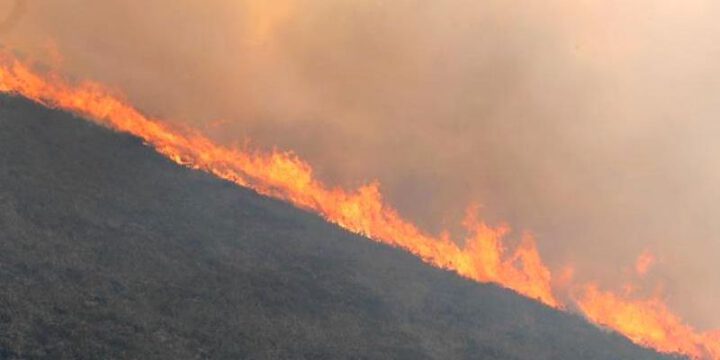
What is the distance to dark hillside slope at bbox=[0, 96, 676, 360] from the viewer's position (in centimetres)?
1958

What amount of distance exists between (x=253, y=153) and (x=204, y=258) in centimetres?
1423

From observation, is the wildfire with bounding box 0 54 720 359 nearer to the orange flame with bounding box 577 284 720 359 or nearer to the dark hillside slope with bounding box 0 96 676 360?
the orange flame with bounding box 577 284 720 359

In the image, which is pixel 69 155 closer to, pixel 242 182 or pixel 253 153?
pixel 242 182

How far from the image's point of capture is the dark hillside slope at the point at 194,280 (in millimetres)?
19578

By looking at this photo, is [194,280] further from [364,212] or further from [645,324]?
[645,324]

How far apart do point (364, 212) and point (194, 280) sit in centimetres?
1694

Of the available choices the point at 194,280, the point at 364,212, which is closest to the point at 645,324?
the point at 364,212

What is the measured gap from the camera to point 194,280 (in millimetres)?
24688

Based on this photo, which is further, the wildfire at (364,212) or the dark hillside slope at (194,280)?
the wildfire at (364,212)

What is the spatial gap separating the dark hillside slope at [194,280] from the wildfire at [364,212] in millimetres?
2348

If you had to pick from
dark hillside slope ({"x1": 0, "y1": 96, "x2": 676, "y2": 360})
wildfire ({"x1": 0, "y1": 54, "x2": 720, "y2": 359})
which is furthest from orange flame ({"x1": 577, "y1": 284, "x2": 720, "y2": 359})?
dark hillside slope ({"x1": 0, "y1": 96, "x2": 676, "y2": 360})

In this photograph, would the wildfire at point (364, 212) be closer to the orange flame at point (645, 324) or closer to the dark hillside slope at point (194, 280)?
the orange flame at point (645, 324)

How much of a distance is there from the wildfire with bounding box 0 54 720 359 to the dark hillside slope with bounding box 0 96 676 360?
2.35 m

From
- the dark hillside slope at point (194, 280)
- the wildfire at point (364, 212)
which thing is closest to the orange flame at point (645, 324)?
the wildfire at point (364, 212)
